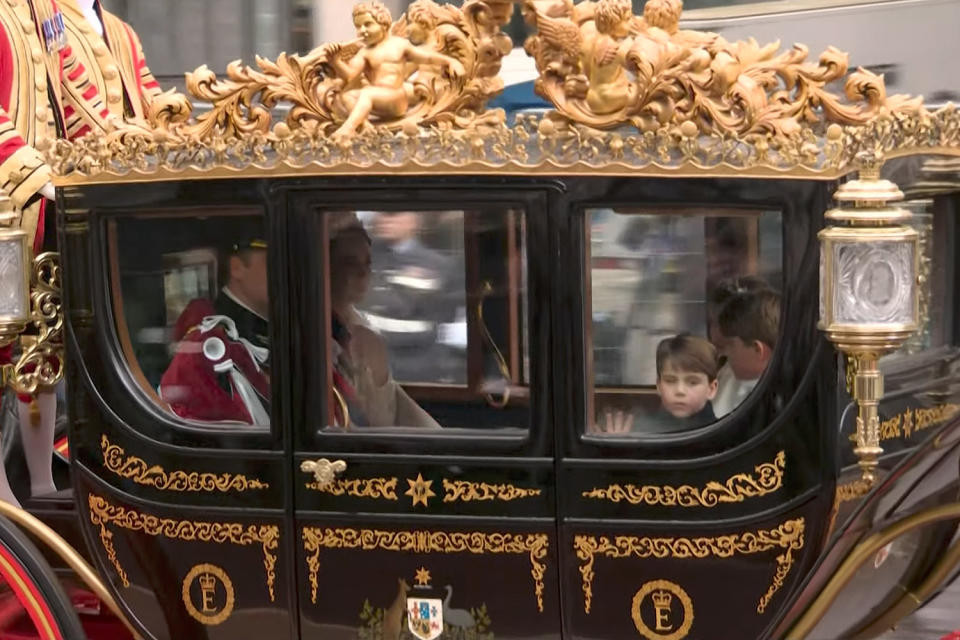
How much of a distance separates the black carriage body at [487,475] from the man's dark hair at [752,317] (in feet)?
0.14

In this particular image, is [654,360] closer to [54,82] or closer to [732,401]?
[732,401]

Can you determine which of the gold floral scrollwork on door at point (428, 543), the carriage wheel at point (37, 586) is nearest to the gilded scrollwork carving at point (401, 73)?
the gold floral scrollwork on door at point (428, 543)

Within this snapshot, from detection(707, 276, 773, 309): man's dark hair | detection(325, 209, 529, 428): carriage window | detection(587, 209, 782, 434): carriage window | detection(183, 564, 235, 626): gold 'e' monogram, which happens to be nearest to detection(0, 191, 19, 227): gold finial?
detection(325, 209, 529, 428): carriage window

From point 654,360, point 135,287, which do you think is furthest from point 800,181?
point 135,287

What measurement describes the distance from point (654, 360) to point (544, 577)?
48cm

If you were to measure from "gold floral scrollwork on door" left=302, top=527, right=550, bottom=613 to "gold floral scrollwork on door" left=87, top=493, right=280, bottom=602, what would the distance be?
0.28ft

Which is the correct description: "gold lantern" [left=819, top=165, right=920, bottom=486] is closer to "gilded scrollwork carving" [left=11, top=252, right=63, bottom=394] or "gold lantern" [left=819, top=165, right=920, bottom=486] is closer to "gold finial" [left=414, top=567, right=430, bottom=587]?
"gold finial" [left=414, top=567, right=430, bottom=587]

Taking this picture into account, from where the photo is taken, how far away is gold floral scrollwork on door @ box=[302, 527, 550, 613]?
9.87ft

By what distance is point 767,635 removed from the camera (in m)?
2.94

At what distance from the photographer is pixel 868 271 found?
2.70m

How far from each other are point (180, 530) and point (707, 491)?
1.11 metres

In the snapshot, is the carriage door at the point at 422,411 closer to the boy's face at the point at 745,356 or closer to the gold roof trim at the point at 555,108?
the gold roof trim at the point at 555,108

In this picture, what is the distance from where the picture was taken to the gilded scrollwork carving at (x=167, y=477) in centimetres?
317

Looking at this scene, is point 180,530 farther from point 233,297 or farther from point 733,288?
point 733,288
